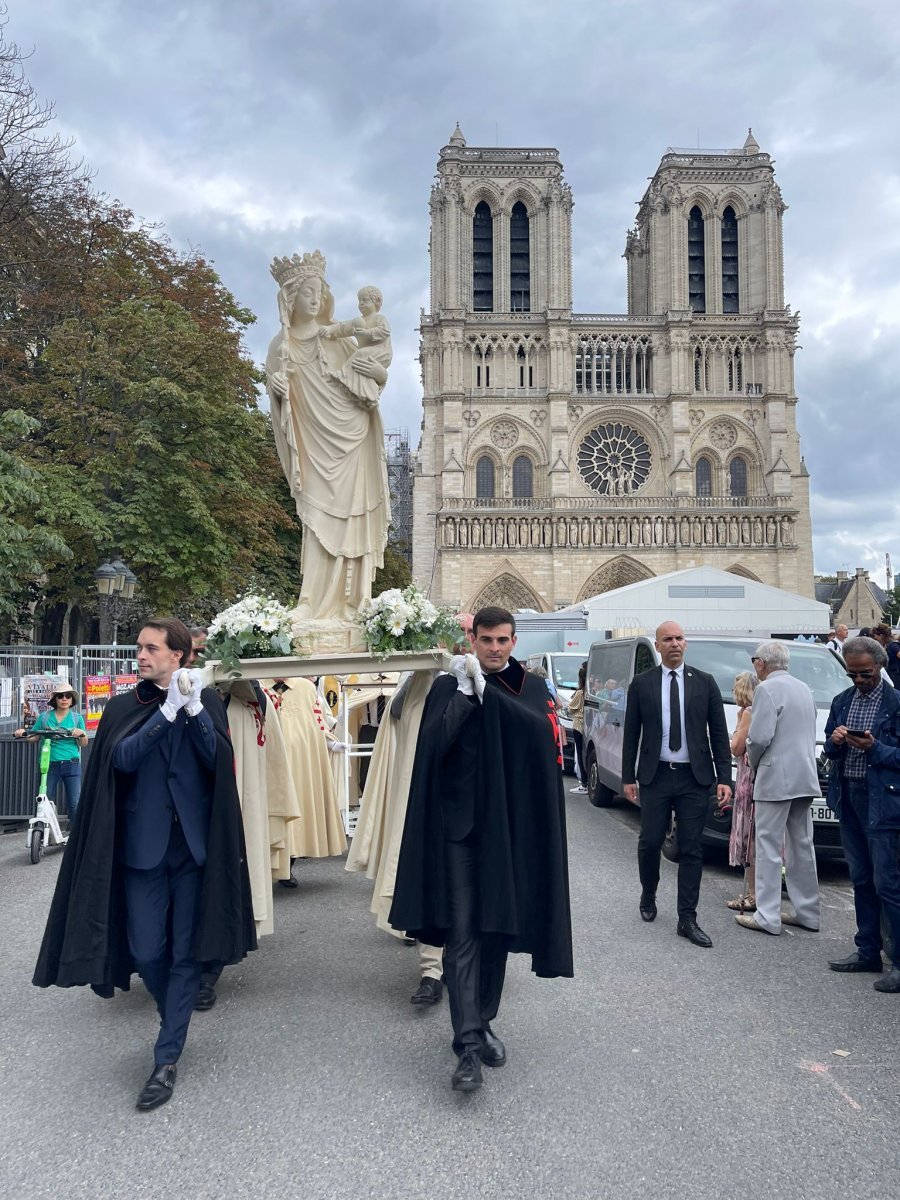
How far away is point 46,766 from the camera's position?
7.96m

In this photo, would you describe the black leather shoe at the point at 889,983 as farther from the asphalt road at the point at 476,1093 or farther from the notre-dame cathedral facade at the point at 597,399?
the notre-dame cathedral facade at the point at 597,399

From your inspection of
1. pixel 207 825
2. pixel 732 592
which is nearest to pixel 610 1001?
pixel 207 825

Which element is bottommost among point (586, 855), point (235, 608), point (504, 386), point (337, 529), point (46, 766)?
point (586, 855)

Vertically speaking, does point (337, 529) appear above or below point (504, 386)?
below

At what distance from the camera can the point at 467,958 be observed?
3312mm

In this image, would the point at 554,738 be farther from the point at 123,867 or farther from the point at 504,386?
the point at 504,386

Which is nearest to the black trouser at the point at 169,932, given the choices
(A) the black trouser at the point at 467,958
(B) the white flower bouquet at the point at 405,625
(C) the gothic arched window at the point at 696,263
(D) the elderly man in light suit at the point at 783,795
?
(A) the black trouser at the point at 467,958

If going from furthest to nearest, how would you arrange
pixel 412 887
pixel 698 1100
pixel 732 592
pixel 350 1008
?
pixel 732 592
pixel 350 1008
pixel 412 887
pixel 698 1100

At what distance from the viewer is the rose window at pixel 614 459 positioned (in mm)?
51938

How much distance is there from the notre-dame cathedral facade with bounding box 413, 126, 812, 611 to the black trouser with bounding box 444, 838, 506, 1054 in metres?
45.8

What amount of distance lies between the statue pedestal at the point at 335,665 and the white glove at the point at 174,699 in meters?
1.04

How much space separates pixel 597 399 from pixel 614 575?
10.9 metres

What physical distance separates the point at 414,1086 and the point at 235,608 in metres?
2.50

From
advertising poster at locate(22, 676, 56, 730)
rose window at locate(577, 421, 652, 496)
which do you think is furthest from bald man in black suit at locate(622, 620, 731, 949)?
rose window at locate(577, 421, 652, 496)
